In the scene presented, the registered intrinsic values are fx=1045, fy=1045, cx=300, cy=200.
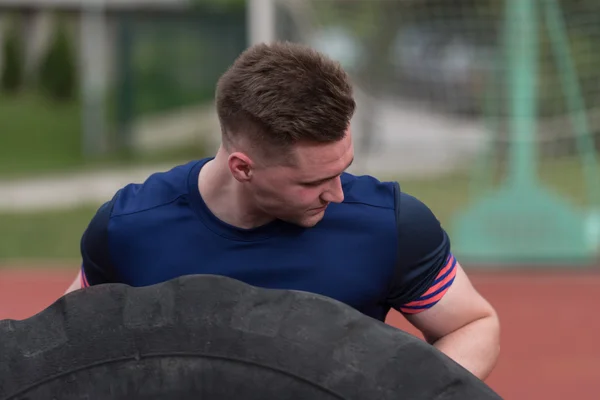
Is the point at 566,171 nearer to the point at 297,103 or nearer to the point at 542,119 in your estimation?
the point at 542,119

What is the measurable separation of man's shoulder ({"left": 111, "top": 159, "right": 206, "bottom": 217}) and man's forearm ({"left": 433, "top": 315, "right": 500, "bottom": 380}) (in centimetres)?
63

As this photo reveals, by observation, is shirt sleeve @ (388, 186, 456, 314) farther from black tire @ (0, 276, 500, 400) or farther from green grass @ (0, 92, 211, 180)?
green grass @ (0, 92, 211, 180)

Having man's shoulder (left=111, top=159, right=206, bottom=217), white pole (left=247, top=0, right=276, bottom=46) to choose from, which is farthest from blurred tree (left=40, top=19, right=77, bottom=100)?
man's shoulder (left=111, top=159, right=206, bottom=217)

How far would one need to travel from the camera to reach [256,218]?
6.88 ft

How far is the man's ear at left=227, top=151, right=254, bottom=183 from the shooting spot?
6.68 feet

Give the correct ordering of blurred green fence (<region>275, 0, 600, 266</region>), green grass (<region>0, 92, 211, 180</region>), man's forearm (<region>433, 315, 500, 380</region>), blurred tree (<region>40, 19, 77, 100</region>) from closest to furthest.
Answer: man's forearm (<region>433, 315, 500, 380</region>)
blurred green fence (<region>275, 0, 600, 266</region>)
green grass (<region>0, 92, 211, 180</region>)
blurred tree (<region>40, 19, 77, 100</region>)

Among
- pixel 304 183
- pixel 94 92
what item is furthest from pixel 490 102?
pixel 94 92

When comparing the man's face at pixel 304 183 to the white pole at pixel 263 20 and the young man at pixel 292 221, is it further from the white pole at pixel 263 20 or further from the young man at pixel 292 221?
the white pole at pixel 263 20

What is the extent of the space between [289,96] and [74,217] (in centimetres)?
1004

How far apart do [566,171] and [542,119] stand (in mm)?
838

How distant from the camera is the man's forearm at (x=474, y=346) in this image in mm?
2146

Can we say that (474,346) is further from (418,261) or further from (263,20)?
(263,20)

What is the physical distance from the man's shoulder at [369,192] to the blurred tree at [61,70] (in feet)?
72.8

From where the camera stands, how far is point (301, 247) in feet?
6.79
